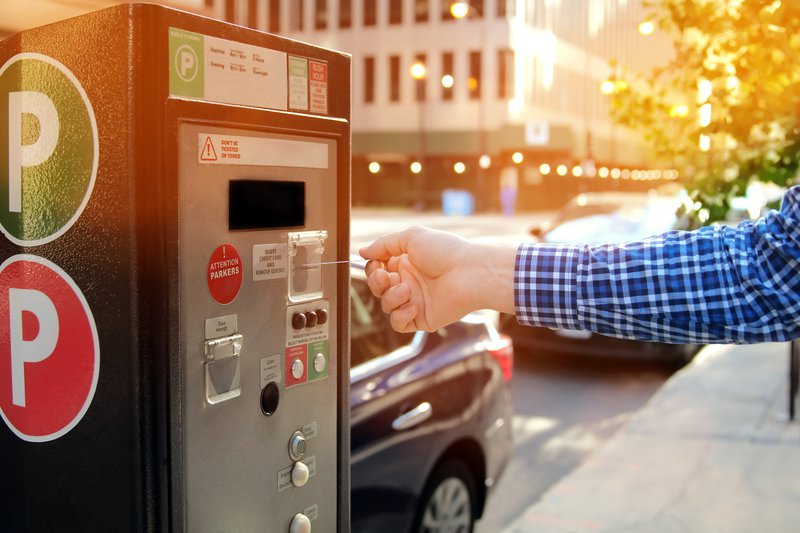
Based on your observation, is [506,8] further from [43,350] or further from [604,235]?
[43,350]

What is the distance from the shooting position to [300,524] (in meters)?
2.15

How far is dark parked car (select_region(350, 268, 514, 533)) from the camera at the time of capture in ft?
11.0

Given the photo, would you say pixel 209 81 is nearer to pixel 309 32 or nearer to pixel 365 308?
pixel 365 308

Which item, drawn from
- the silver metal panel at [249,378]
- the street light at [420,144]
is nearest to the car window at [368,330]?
the silver metal panel at [249,378]

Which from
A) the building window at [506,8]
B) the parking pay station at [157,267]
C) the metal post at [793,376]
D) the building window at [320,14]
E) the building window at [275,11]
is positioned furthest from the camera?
the building window at [275,11]

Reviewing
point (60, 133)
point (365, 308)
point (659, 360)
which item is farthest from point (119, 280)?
point (659, 360)

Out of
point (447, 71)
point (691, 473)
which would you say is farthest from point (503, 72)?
point (691, 473)

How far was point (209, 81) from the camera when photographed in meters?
1.82

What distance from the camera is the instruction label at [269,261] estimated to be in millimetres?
1949

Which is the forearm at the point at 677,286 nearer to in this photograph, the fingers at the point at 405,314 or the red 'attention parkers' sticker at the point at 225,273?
the fingers at the point at 405,314

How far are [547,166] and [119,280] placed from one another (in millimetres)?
A: 44421

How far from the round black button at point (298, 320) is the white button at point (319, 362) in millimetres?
112

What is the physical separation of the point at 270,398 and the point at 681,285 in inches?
36.3

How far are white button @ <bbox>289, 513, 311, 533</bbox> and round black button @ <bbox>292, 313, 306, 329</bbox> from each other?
18.2 inches
